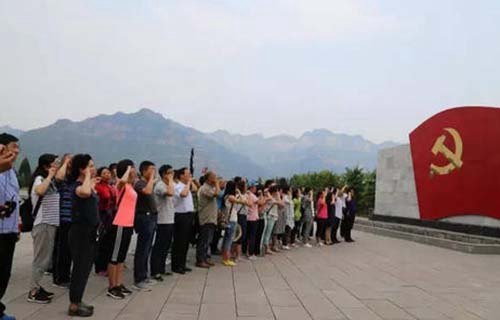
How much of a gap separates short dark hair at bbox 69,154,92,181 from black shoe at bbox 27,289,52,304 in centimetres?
123

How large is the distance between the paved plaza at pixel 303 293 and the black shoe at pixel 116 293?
0.08 metres

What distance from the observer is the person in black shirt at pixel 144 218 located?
236 inches

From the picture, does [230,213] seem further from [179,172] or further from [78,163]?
[78,163]

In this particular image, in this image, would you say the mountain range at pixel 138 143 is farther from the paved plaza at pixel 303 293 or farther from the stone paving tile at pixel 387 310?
the stone paving tile at pixel 387 310

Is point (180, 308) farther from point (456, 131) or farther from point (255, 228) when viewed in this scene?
point (456, 131)

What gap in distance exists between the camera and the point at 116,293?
5527 millimetres

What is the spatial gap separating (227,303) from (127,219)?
143 centimetres

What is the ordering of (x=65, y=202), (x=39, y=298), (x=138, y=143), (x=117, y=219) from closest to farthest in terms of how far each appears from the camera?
(x=39, y=298) → (x=117, y=219) → (x=65, y=202) → (x=138, y=143)

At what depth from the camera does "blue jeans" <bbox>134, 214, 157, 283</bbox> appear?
19.6ft

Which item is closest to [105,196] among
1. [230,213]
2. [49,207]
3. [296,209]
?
[49,207]

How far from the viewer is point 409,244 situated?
1374 cm

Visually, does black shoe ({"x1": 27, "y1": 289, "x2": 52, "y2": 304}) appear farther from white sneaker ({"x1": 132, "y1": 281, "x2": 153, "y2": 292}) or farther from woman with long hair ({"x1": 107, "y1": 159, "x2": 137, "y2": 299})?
white sneaker ({"x1": 132, "y1": 281, "x2": 153, "y2": 292})

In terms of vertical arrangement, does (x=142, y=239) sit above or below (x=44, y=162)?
below

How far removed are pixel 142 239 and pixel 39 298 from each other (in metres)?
1.35
